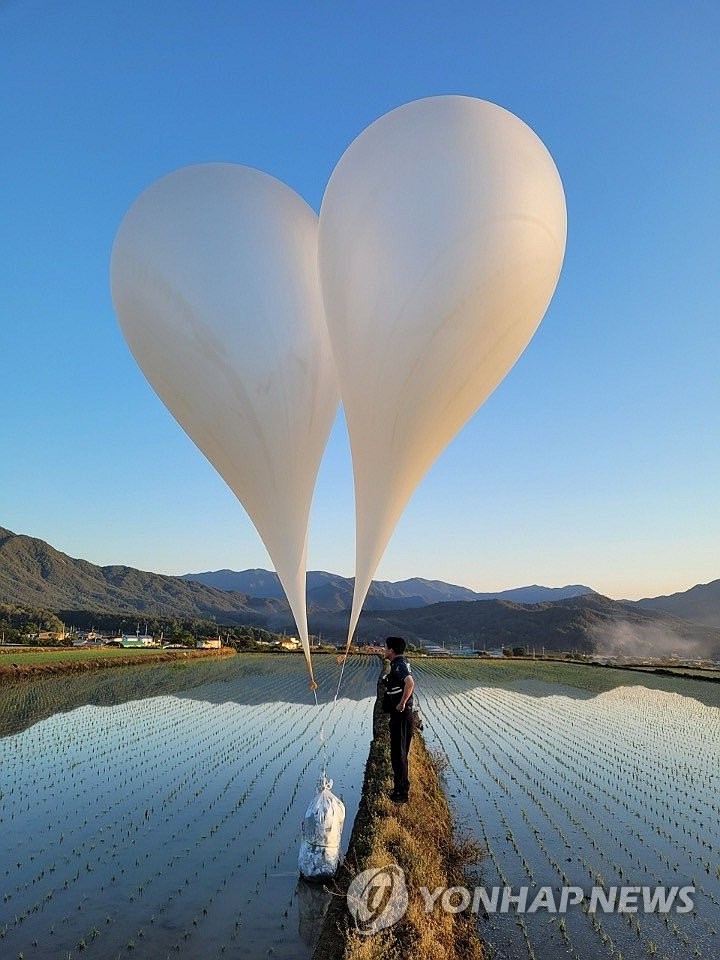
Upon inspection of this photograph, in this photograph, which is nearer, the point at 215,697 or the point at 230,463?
the point at 230,463

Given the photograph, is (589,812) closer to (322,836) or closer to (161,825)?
(322,836)

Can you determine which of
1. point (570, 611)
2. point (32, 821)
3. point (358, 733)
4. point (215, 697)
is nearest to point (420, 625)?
A: point (570, 611)

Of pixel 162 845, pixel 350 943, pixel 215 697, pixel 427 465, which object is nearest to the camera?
pixel 350 943

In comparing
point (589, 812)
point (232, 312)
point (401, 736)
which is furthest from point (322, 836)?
point (589, 812)

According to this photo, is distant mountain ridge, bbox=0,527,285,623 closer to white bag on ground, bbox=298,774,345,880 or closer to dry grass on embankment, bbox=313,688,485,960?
dry grass on embankment, bbox=313,688,485,960

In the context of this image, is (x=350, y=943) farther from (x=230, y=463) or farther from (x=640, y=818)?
(x=640, y=818)

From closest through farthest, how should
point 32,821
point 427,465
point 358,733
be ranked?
1. point 427,465
2. point 32,821
3. point 358,733

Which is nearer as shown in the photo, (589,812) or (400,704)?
(400,704)
